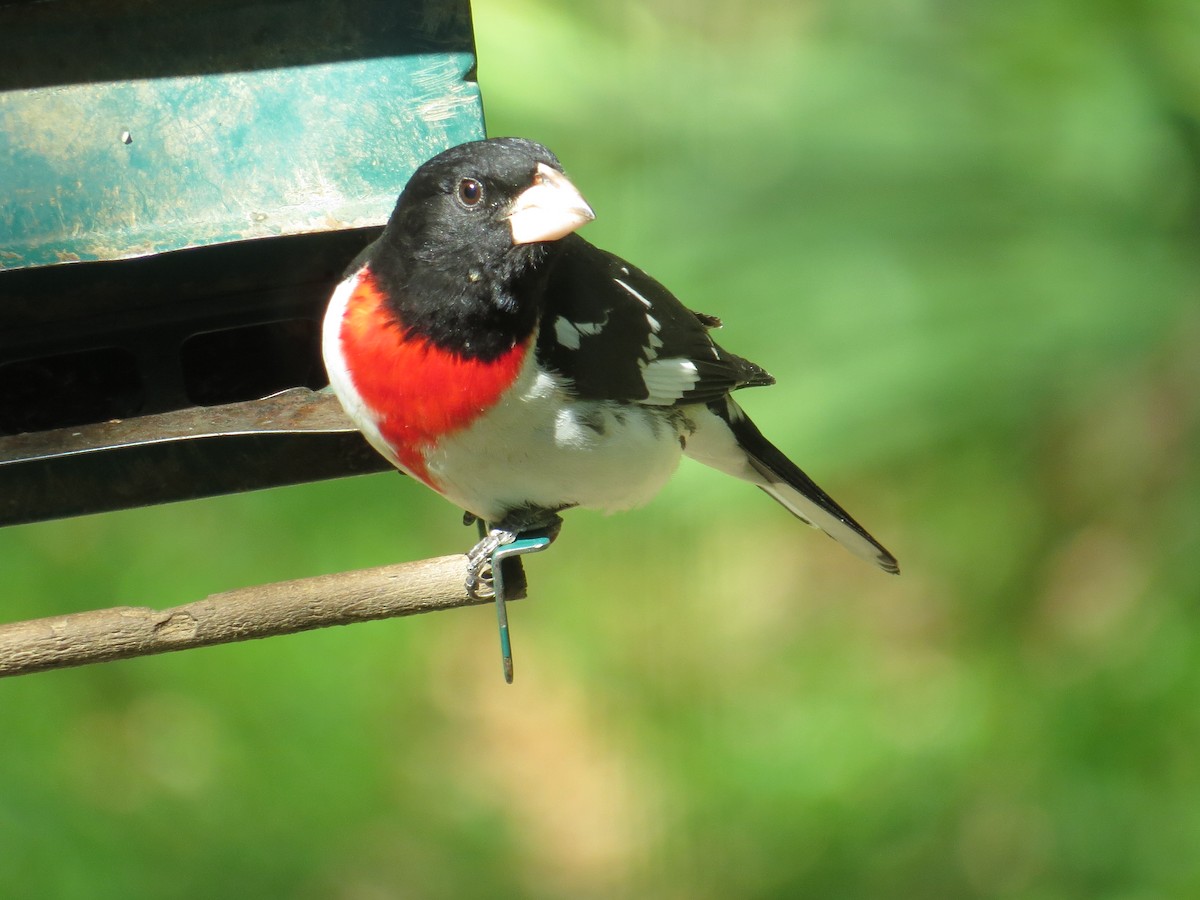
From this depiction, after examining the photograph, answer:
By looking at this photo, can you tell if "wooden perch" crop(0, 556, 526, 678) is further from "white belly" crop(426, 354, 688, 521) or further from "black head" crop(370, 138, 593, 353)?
"black head" crop(370, 138, 593, 353)

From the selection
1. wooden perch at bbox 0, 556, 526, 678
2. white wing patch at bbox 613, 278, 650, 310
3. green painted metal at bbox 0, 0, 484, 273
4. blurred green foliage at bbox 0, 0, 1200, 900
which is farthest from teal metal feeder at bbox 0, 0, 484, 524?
blurred green foliage at bbox 0, 0, 1200, 900

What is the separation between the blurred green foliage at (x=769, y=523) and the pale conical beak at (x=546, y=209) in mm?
874

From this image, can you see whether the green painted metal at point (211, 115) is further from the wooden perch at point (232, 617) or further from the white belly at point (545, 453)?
the wooden perch at point (232, 617)

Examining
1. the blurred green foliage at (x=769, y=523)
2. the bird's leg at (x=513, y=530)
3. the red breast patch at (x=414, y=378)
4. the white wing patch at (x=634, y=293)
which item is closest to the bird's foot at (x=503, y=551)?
the bird's leg at (x=513, y=530)

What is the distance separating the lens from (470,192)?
78.2 inches

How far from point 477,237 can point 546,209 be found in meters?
0.13

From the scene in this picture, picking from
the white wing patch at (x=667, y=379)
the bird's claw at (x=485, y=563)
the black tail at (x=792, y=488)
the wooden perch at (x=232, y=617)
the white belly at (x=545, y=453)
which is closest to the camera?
the wooden perch at (x=232, y=617)

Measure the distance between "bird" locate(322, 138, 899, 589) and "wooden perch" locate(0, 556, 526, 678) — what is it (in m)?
0.23

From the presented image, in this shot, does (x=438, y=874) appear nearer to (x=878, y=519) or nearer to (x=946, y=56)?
(x=878, y=519)

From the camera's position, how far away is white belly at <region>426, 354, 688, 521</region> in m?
2.09

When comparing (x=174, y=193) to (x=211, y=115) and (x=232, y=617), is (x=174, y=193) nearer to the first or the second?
(x=211, y=115)

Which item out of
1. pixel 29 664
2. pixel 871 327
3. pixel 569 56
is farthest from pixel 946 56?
pixel 29 664

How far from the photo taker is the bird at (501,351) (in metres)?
1.98

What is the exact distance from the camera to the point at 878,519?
4.36 m
